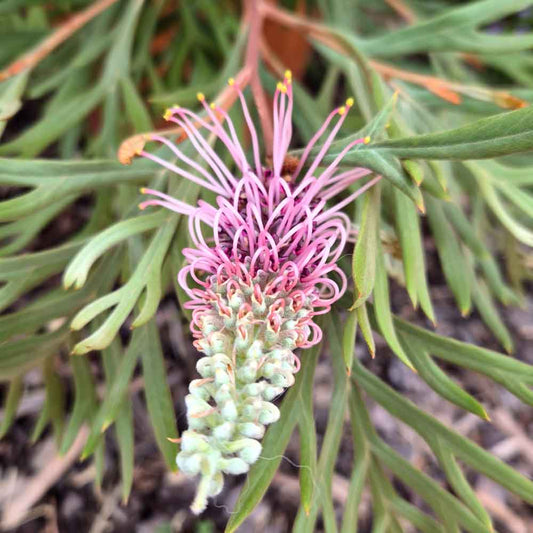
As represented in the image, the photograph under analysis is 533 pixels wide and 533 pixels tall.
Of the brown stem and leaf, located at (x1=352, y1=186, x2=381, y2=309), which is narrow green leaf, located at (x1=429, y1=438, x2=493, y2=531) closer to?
leaf, located at (x1=352, y1=186, x2=381, y2=309)

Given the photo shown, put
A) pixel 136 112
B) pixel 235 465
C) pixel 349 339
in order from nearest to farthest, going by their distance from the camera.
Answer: pixel 235 465, pixel 349 339, pixel 136 112

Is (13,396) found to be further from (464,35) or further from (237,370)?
(464,35)

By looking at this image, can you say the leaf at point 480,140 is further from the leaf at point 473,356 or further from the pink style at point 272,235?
the leaf at point 473,356

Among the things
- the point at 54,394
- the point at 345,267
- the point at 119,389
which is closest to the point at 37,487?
the point at 54,394

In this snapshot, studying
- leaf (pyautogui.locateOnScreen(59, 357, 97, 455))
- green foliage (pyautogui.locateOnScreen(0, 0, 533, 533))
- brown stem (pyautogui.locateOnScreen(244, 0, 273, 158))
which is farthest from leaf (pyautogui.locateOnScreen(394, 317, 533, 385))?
leaf (pyautogui.locateOnScreen(59, 357, 97, 455))

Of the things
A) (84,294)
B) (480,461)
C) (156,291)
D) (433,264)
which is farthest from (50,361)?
(433,264)
